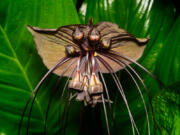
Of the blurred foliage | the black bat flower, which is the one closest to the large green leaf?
the blurred foliage

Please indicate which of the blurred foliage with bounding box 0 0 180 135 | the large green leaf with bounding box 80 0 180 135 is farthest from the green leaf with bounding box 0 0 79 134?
the large green leaf with bounding box 80 0 180 135

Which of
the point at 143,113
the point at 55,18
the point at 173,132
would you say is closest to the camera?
the point at 173,132

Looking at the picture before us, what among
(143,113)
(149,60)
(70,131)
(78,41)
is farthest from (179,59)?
(70,131)

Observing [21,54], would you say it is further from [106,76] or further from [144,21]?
[144,21]

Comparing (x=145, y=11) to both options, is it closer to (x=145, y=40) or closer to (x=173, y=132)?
(x=145, y=40)

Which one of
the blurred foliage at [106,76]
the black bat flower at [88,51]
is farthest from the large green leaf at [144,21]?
the black bat flower at [88,51]

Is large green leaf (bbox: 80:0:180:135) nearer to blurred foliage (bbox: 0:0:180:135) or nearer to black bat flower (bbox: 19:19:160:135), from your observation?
blurred foliage (bbox: 0:0:180:135)

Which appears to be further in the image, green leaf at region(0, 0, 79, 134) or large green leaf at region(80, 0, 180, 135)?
large green leaf at region(80, 0, 180, 135)

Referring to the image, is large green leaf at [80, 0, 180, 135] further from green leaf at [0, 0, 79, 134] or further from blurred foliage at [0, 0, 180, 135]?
green leaf at [0, 0, 79, 134]
